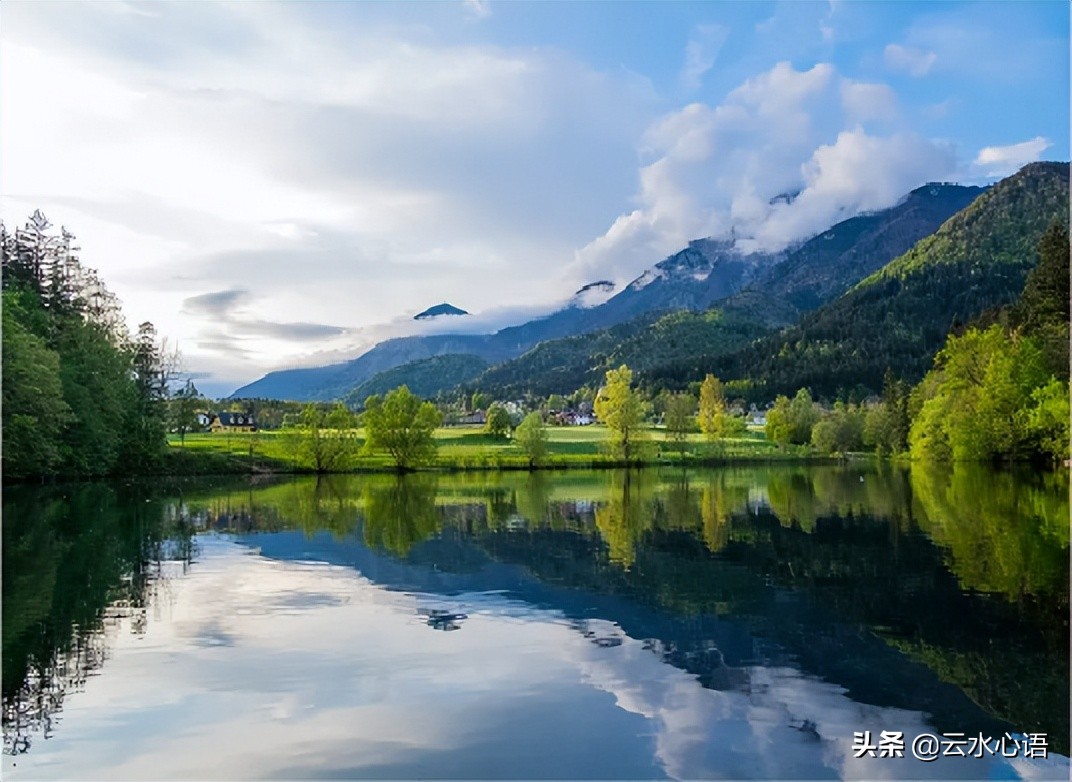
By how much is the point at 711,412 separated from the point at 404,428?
191 ft

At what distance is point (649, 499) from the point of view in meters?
54.6

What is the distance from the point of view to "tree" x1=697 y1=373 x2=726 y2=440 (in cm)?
12962

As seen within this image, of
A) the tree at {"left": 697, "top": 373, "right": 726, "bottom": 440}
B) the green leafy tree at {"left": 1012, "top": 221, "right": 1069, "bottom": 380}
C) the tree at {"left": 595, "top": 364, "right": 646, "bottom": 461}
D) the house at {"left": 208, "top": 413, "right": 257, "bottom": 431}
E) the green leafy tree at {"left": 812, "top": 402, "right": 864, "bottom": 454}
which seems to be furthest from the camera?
the house at {"left": 208, "top": 413, "right": 257, "bottom": 431}

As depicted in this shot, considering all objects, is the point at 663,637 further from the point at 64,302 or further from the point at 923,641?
the point at 64,302

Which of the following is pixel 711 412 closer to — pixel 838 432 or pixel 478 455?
pixel 838 432

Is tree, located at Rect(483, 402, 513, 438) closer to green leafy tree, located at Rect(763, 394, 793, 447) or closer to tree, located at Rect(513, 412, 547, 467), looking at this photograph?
tree, located at Rect(513, 412, 547, 467)

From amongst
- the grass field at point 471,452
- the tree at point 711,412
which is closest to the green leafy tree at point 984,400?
the grass field at point 471,452

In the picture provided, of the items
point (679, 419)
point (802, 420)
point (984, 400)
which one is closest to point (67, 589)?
point (984, 400)

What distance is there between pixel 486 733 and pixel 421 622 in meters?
7.60

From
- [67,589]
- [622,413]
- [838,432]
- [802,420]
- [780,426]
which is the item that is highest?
[622,413]

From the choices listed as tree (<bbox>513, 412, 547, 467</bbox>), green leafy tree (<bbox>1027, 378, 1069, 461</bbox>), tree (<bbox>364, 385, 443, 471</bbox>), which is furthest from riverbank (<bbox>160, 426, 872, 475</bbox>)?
green leafy tree (<bbox>1027, 378, 1069, 461</bbox>)

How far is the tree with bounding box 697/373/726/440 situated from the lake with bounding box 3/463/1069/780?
92627 millimetres

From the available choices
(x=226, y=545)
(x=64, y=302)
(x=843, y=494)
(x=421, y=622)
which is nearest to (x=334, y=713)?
(x=421, y=622)

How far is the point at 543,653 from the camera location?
1669 centimetres
